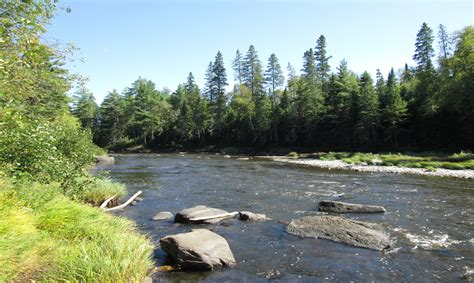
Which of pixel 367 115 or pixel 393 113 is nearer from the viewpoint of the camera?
pixel 393 113

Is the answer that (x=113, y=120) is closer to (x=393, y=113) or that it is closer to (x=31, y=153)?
(x=393, y=113)

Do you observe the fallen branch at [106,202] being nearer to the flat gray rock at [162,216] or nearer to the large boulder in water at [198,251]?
the flat gray rock at [162,216]

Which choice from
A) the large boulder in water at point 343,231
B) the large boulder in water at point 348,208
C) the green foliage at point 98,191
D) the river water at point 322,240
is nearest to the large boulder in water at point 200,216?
the river water at point 322,240

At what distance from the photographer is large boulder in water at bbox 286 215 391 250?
9.48 m

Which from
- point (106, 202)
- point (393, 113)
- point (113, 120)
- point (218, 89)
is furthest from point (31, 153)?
point (113, 120)

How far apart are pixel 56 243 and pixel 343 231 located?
7961 millimetres

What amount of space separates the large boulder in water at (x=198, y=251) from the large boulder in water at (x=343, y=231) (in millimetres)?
3255

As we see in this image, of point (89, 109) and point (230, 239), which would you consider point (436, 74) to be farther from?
point (89, 109)

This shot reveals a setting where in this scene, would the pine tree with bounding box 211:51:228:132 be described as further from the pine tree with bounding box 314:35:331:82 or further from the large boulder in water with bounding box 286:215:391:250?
the large boulder in water with bounding box 286:215:391:250

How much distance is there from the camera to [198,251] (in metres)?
7.78

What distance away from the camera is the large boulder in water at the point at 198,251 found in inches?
303

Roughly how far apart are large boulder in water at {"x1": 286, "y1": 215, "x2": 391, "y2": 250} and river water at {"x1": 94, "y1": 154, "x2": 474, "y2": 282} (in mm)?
348

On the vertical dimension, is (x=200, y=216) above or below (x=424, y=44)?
below

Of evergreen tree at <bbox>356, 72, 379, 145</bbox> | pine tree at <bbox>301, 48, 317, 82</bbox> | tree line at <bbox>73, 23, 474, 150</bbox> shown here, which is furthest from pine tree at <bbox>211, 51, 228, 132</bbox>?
evergreen tree at <bbox>356, 72, 379, 145</bbox>
